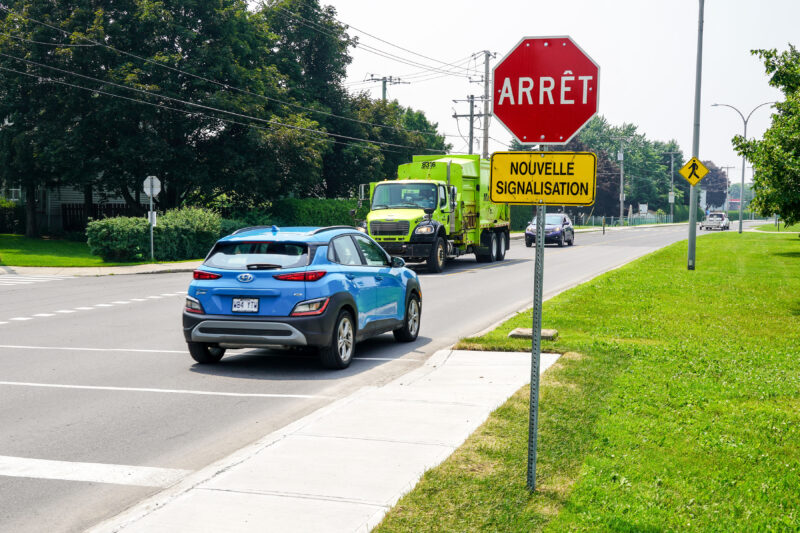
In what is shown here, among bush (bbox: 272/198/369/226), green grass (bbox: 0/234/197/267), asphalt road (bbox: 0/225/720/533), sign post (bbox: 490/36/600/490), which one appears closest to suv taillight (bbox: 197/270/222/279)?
asphalt road (bbox: 0/225/720/533)

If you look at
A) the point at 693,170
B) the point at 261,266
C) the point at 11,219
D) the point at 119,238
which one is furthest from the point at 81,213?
the point at 261,266

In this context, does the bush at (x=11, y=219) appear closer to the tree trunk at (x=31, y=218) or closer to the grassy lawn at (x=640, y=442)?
the tree trunk at (x=31, y=218)

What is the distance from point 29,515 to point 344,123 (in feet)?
169

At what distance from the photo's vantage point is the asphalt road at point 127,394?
5.56 metres

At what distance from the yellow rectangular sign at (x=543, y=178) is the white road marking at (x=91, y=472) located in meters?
2.92

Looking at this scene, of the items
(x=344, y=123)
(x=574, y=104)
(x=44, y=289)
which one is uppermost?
(x=344, y=123)

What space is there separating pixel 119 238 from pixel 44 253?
20.4 feet

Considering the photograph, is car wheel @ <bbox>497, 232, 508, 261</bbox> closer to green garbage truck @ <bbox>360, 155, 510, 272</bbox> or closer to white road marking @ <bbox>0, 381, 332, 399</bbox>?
green garbage truck @ <bbox>360, 155, 510, 272</bbox>

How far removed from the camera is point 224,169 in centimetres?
4056

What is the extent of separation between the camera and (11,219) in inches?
1866

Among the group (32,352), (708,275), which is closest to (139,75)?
(708,275)

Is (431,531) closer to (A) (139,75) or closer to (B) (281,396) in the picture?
(B) (281,396)

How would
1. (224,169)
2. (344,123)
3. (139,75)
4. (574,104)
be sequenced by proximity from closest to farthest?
(574,104) < (139,75) < (224,169) < (344,123)

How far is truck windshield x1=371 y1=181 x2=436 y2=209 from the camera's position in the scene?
1017 inches
